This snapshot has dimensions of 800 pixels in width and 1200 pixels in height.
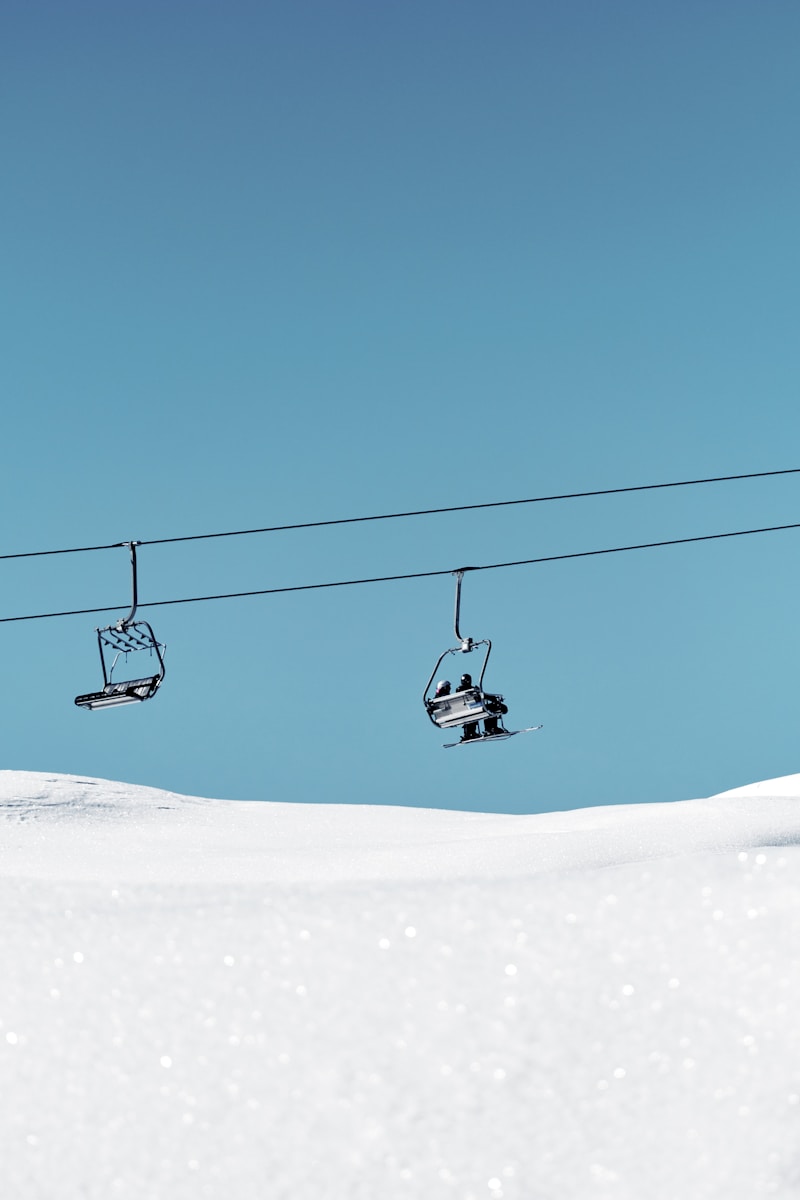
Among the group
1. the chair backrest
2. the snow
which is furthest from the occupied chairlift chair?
the snow

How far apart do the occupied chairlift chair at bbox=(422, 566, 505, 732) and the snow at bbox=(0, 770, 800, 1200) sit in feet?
12.4

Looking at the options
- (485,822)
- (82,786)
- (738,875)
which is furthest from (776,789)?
(738,875)

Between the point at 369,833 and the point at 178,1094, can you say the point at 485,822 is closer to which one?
the point at 369,833

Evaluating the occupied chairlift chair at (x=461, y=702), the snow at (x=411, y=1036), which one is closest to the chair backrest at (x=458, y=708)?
the occupied chairlift chair at (x=461, y=702)

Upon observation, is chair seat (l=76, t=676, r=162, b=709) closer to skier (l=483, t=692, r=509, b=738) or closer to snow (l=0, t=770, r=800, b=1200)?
skier (l=483, t=692, r=509, b=738)

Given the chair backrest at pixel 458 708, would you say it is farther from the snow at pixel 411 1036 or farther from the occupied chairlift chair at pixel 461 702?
the snow at pixel 411 1036

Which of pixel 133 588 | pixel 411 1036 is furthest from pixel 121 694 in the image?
pixel 411 1036

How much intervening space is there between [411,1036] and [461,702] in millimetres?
5165

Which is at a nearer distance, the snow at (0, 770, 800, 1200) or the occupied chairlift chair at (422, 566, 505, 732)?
the snow at (0, 770, 800, 1200)

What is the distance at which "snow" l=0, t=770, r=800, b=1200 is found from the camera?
13.9 feet

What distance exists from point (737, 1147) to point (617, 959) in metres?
0.93

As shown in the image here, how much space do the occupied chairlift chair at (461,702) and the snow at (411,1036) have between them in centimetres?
377

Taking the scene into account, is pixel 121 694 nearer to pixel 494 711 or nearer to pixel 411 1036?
pixel 494 711

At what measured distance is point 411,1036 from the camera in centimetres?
473
